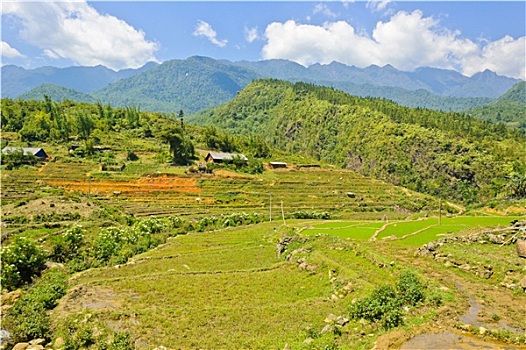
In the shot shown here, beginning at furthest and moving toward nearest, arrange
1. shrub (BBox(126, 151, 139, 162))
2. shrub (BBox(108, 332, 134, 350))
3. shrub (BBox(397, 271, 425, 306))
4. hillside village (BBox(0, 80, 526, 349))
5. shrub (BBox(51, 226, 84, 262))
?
1. shrub (BBox(126, 151, 139, 162))
2. shrub (BBox(51, 226, 84, 262))
3. shrub (BBox(397, 271, 425, 306))
4. hillside village (BBox(0, 80, 526, 349))
5. shrub (BBox(108, 332, 134, 350))

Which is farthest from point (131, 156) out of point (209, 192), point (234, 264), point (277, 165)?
point (234, 264)

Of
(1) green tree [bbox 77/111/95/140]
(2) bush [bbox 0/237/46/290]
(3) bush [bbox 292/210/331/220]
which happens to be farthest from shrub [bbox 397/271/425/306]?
(1) green tree [bbox 77/111/95/140]

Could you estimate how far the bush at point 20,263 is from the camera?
25.6 m

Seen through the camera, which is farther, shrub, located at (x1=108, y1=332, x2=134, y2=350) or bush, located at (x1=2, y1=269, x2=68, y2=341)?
bush, located at (x1=2, y1=269, x2=68, y2=341)

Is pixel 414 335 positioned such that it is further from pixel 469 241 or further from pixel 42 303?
pixel 42 303

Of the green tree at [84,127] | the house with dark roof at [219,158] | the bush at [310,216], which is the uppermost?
the green tree at [84,127]

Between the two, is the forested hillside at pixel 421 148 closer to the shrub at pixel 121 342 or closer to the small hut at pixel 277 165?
the small hut at pixel 277 165

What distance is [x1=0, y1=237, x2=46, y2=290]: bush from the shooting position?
25.6m

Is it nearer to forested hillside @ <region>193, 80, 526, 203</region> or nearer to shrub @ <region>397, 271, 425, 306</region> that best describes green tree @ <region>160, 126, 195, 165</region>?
forested hillside @ <region>193, 80, 526, 203</region>

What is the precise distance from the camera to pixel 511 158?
389ft

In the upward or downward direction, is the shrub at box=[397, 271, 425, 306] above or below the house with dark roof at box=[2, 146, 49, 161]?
below

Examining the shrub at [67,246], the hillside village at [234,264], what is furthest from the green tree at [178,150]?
the shrub at [67,246]

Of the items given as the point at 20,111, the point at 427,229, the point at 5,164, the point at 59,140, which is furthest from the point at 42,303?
the point at 20,111

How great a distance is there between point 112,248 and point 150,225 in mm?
12261
